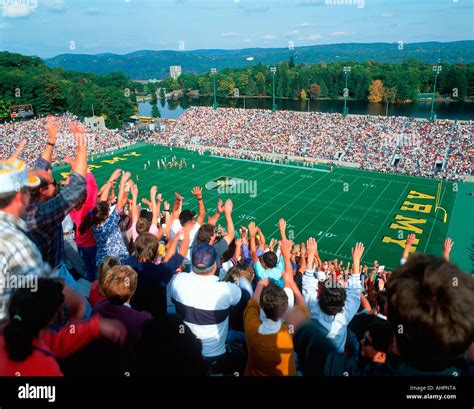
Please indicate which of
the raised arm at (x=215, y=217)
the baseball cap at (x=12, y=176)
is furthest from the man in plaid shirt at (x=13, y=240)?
the raised arm at (x=215, y=217)

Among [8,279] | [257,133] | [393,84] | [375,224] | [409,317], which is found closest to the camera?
[409,317]

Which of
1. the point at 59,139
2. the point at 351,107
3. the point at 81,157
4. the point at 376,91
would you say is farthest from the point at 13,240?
the point at 376,91

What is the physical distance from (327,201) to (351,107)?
68628mm

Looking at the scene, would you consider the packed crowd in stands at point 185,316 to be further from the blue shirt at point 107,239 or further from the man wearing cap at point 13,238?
the blue shirt at point 107,239

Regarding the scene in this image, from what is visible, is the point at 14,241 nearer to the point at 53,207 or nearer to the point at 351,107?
the point at 53,207

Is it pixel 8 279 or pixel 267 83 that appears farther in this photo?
pixel 267 83

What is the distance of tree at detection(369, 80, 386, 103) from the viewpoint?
3686 inches

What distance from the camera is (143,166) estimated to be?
127 feet

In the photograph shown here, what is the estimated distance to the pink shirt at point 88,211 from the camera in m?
5.75

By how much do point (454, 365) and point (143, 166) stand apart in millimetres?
38452

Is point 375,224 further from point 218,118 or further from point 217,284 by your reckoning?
point 218,118

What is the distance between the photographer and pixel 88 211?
19.2ft

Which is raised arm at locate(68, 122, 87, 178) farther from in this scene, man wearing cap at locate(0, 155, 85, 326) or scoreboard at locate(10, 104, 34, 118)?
scoreboard at locate(10, 104, 34, 118)

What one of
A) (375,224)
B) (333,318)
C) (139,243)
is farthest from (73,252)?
(375,224)
